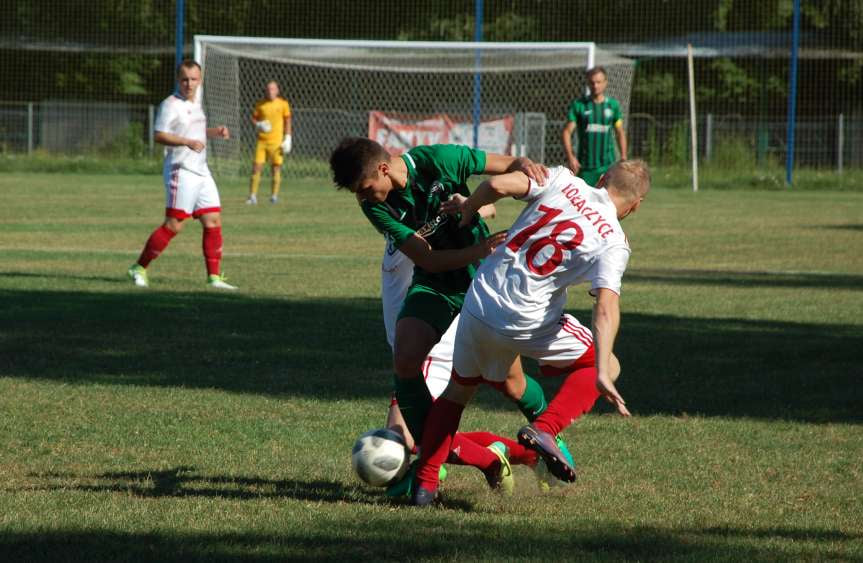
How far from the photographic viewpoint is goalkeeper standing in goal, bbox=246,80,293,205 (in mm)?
24158

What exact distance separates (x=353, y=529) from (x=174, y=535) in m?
0.59

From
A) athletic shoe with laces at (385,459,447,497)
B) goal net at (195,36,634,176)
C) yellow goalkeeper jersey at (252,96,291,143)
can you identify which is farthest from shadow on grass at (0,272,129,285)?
goal net at (195,36,634,176)

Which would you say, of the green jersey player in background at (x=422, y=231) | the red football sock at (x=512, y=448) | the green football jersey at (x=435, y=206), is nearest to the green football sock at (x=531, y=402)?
the green jersey player in background at (x=422, y=231)

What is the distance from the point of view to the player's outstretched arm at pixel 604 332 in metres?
4.42

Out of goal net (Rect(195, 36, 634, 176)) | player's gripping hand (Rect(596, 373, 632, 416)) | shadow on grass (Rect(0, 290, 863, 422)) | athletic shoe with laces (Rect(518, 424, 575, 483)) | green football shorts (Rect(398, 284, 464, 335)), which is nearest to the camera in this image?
player's gripping hand (Rect(596, 373, 632, 416))

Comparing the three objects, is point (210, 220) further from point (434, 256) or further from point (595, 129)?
point (434, 256)

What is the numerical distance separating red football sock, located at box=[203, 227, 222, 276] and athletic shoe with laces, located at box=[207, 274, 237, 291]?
0.14 feet

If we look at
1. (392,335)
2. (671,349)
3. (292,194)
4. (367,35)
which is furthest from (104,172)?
(392,335)

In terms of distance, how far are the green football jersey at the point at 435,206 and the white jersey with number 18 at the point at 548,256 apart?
0.53 m

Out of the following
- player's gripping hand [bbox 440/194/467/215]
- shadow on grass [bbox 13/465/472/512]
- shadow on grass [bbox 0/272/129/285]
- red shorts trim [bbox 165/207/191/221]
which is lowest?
shadow on grass [bbox 0/272/129/285]

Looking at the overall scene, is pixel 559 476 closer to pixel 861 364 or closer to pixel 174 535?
pixel 174 535

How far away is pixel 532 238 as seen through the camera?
15.6 ft

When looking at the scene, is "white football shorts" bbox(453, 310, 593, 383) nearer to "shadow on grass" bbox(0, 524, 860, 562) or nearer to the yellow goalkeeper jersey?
"shadow on grass" bbox(0, 524, 860, 562)

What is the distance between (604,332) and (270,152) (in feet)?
69.3
